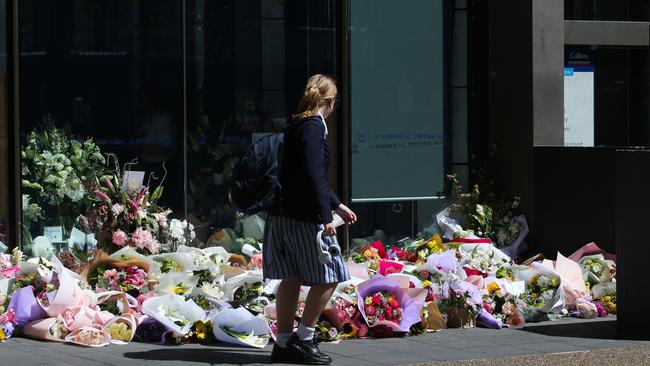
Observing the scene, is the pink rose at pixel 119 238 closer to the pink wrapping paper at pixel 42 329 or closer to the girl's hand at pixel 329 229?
the pink wrapping paper at pixel 42 329

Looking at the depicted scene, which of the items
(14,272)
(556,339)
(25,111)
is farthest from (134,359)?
(25,111)

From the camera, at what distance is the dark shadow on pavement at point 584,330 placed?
355 inches

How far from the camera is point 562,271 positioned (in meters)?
10.4

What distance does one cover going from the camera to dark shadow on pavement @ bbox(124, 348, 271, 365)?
25.6ft

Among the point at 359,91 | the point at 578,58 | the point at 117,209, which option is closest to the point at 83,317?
the point at 117,209

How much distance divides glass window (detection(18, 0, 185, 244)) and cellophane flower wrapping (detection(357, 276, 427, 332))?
2858 millimetres

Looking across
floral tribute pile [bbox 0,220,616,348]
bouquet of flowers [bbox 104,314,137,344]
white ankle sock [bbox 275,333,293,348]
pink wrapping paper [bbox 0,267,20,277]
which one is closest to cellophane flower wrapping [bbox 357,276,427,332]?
floral tribute pile [bbox 0,220,616,348]

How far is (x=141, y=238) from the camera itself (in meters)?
10.2

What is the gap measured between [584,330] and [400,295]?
1.45m

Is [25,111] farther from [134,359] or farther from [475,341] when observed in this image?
[475,341]

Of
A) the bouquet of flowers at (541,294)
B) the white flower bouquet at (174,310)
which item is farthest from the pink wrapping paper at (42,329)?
the bouquet of flowers at (541,294)

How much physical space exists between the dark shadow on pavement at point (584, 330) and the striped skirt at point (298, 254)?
87.9 inches

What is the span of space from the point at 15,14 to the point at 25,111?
826mm

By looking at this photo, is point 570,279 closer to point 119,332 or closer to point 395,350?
point 395,350
